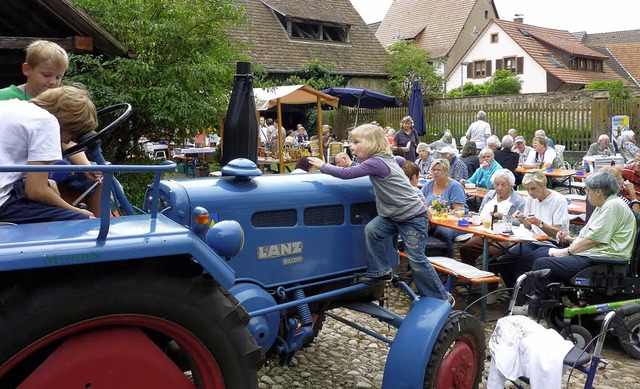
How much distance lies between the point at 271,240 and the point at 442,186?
151 inches

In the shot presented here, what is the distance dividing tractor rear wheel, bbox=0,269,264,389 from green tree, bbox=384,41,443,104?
2316cm

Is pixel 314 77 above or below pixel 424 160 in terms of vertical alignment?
above

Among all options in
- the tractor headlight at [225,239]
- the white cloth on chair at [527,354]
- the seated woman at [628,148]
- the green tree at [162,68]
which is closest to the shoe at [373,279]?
the white cloth on chair at [527,354]

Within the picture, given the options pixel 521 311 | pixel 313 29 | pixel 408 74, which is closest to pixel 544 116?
pixel 408 74

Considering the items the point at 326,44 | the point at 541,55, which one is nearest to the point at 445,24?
the point at 541,55

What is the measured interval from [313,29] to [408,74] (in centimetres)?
431

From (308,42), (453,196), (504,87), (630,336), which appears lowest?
(630,336)

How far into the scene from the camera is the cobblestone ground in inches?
161

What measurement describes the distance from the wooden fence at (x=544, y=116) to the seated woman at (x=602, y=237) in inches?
498

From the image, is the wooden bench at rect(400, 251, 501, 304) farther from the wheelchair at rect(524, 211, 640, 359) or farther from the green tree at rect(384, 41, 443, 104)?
the green tree at rect(384, 41, 443, 104)

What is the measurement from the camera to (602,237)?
4.79 meters

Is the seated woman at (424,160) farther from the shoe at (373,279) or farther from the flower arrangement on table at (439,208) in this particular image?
the shoe at (373,279)

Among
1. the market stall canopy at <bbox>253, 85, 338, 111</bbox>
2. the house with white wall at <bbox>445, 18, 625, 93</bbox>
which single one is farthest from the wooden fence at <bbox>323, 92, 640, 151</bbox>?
the house with white wall at <bbox>445, 18, 625, 93</bbox>

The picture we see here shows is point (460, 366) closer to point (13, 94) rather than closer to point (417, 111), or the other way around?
point (13, 94)
